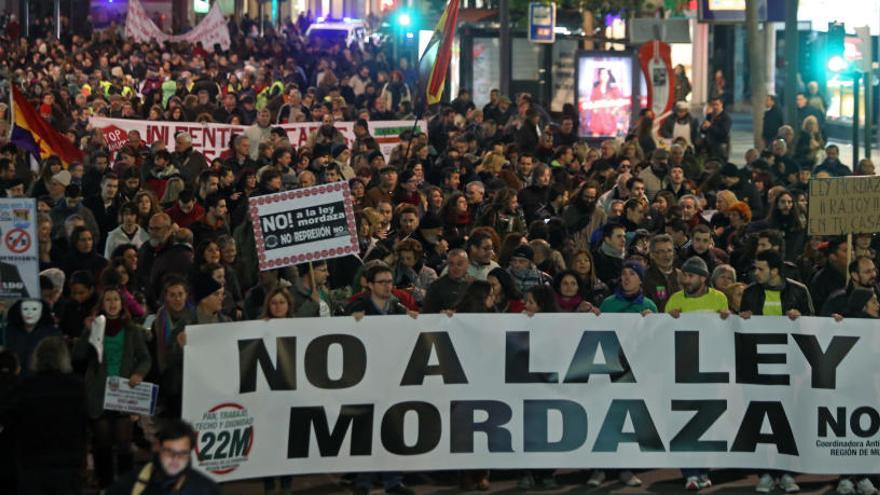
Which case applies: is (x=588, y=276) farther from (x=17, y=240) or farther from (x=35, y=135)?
(x=35, y=135)

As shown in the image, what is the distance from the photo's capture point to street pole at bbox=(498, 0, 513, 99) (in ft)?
110

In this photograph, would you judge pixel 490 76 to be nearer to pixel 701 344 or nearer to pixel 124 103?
pixel 124 103

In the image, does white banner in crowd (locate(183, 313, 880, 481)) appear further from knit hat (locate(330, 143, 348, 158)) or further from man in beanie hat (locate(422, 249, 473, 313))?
knit hat (locate(330, 143, 348, 158))

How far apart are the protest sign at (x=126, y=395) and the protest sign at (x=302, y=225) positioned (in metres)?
1.55

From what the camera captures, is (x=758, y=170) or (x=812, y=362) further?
(x=758, y=170)

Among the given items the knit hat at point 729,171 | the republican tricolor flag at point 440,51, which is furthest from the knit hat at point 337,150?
the knit hat at point 729,171

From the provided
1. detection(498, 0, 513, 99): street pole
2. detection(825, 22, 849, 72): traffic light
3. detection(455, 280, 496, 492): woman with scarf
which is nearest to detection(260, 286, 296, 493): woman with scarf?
detection(455, 280, 496, 492): woman with scarf

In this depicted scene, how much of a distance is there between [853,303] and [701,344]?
124 cm

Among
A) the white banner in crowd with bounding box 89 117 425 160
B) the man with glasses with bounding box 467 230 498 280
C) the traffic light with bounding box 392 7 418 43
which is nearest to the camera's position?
the man with glasses with bounding box 467 230 498 280

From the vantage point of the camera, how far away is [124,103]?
26188 mm

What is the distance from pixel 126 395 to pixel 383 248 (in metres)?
3.65

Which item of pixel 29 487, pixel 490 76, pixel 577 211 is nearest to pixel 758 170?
pixel 577 211

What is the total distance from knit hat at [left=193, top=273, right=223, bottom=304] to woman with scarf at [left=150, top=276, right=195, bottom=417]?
0.09m

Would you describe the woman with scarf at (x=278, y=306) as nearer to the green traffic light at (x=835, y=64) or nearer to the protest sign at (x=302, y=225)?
the protest sign at (x=302, y=225)
